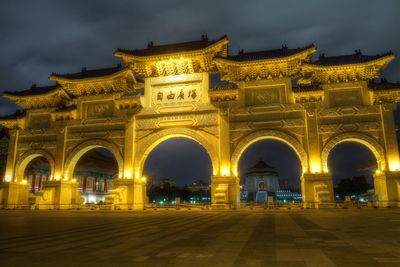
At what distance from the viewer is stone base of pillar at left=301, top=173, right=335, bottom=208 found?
2120cm

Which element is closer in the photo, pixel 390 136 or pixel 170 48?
pixel 390 136

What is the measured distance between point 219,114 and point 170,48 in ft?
22.9

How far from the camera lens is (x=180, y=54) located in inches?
958

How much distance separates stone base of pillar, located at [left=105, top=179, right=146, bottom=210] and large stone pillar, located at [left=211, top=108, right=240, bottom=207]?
588 cm

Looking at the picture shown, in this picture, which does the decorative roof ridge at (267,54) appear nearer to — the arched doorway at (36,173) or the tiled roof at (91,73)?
the tiled roof at (91,73)

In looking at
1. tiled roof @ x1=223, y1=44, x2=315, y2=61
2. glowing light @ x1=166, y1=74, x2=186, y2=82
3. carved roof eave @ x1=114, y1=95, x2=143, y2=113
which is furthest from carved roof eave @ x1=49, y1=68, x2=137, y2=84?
tiled roof @ x1=223, y1=44, x2=315, y2=61

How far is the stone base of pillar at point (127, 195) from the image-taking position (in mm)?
23391

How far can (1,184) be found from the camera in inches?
1085

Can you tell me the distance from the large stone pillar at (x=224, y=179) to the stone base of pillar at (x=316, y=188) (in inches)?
180

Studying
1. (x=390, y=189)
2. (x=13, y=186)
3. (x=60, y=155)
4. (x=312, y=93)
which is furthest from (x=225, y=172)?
(x=13, y=186)

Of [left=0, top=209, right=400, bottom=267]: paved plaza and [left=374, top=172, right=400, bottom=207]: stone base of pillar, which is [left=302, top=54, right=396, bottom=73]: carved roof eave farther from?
[left=0, top=209, right=400, bottom=267]: paved plaza

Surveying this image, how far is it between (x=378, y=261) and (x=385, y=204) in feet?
63.3

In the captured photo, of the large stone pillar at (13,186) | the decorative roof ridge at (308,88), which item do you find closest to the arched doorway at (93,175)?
the large stone pillar at (13,186)

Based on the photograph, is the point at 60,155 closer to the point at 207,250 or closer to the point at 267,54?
the point at 267,54
